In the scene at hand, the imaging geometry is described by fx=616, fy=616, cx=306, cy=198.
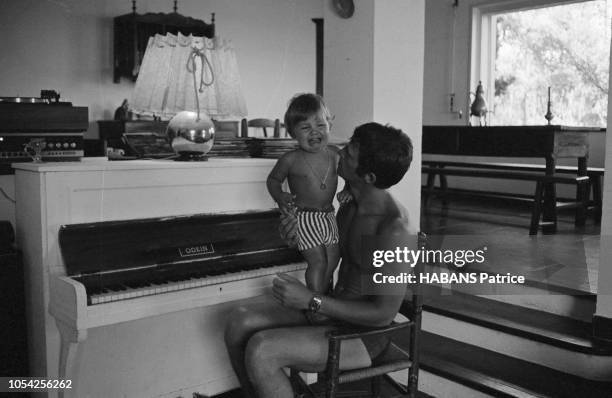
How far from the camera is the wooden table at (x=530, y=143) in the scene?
16.4 ft

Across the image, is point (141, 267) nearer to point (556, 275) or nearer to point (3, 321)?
point (3, 321)

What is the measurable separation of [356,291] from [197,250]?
71cm

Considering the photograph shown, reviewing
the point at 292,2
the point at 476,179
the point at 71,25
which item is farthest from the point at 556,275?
the point at 292,2

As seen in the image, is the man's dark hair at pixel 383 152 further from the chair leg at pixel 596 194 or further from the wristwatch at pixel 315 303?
the chair leg at pixel 596 194

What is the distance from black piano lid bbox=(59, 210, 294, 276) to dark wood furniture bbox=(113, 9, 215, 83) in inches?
201

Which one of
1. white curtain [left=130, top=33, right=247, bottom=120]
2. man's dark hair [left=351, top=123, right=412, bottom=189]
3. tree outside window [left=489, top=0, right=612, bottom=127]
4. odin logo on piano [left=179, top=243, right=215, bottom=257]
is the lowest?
odin logo on piano [left=179, top=243, right=215, bottom=257]

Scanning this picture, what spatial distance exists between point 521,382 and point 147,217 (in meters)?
1.76

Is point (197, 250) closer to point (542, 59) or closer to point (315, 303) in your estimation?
point (315, 303)

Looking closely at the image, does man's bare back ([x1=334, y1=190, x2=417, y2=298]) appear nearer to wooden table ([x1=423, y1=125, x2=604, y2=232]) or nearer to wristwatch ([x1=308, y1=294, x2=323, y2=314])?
wristwatch ([x1=308, y1=294, x2=323, y2=314])

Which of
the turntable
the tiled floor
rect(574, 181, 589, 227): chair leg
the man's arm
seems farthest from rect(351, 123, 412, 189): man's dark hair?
rect(574, 181, 589, 227): chair leg

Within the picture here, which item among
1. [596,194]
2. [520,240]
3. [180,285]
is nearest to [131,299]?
[180,285]

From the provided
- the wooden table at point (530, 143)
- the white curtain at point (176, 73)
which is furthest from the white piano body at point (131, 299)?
the wooden table at point (530, 143)

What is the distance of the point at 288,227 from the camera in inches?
96.4

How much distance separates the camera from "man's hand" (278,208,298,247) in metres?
2.45
